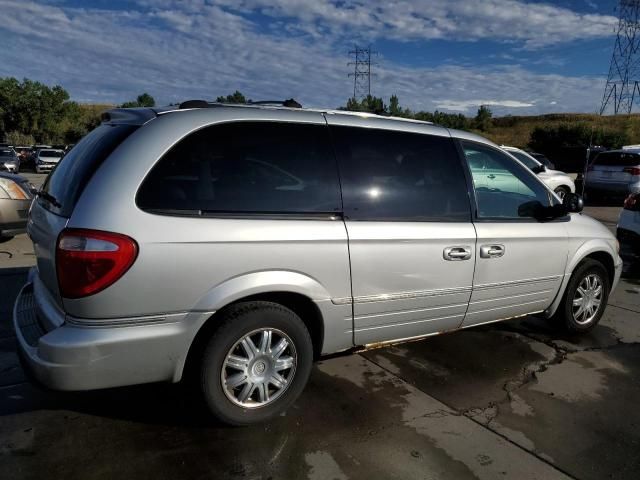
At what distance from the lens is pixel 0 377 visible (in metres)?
3.60

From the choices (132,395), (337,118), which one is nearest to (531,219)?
(337,118)

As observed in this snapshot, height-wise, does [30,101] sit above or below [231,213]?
above

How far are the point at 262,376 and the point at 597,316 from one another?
3.43 metres

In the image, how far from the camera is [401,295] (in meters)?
3.39

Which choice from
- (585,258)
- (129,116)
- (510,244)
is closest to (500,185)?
(510,244)

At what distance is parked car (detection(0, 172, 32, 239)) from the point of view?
24.0 feet

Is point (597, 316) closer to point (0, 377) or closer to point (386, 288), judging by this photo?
point (386, 288)

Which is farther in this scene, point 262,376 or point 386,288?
point 386,288

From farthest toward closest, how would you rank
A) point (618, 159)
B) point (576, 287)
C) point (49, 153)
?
point (49, 153)
point (618, 159)
point (576, 287)

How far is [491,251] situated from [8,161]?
27610mm

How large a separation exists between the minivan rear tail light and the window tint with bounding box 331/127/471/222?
1.31m

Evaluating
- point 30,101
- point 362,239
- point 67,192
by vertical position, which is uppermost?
point 30,101

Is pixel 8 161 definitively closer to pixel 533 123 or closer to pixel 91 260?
pixel 91 260

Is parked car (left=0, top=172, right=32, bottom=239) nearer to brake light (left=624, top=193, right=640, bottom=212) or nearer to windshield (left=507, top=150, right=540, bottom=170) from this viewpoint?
brake light (left=624, top=193, right=640, bottom=212)
